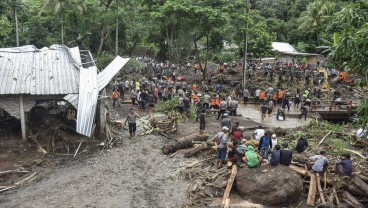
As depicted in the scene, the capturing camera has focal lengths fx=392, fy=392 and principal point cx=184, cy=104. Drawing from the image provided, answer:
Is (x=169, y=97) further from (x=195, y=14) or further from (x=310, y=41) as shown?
(x=310, y=41)

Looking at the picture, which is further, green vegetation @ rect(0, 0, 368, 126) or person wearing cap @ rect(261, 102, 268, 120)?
green vegetation @ rect(0, 0, 368, 126)

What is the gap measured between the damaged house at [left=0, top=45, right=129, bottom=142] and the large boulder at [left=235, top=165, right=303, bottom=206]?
651 centimetres

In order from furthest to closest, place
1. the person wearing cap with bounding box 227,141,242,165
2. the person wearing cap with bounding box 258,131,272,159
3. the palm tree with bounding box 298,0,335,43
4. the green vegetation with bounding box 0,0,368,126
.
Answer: the palm tree with bounding box 298,0,335,43 < the green vegetation with bounding box 0,0,368,126 < the person wearing cap with bounding box 258,131,272,159 < the person wearing cap with bounding box 227,141,242,165

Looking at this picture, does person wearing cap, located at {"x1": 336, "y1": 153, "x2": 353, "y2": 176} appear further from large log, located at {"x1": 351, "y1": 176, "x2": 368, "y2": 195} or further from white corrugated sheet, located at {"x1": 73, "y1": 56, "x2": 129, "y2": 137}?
white corrugated sheet, located at {"x1": 73, "y1": 56, "x2": 129, "y2": 137}

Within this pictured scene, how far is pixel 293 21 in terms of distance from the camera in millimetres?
51750

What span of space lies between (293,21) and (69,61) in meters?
38.9

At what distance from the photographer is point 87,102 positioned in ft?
53.5

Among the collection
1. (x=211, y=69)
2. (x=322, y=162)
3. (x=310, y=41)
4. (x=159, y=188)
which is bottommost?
(x=159, y=188)

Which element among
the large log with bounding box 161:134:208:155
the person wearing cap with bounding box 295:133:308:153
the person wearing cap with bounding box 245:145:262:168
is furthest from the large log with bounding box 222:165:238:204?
the large log with bounding box 161:134:208:155

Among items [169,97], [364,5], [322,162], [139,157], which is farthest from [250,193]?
[169,97]

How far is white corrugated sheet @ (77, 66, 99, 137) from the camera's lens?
50.8 feet

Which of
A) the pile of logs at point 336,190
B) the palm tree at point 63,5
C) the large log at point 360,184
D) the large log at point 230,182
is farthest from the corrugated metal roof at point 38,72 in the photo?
the palm tree at point 63,5

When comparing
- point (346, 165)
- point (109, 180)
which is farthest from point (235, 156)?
point (109, 180)

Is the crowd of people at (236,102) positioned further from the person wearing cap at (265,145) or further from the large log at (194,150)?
the large log at (194,150)
